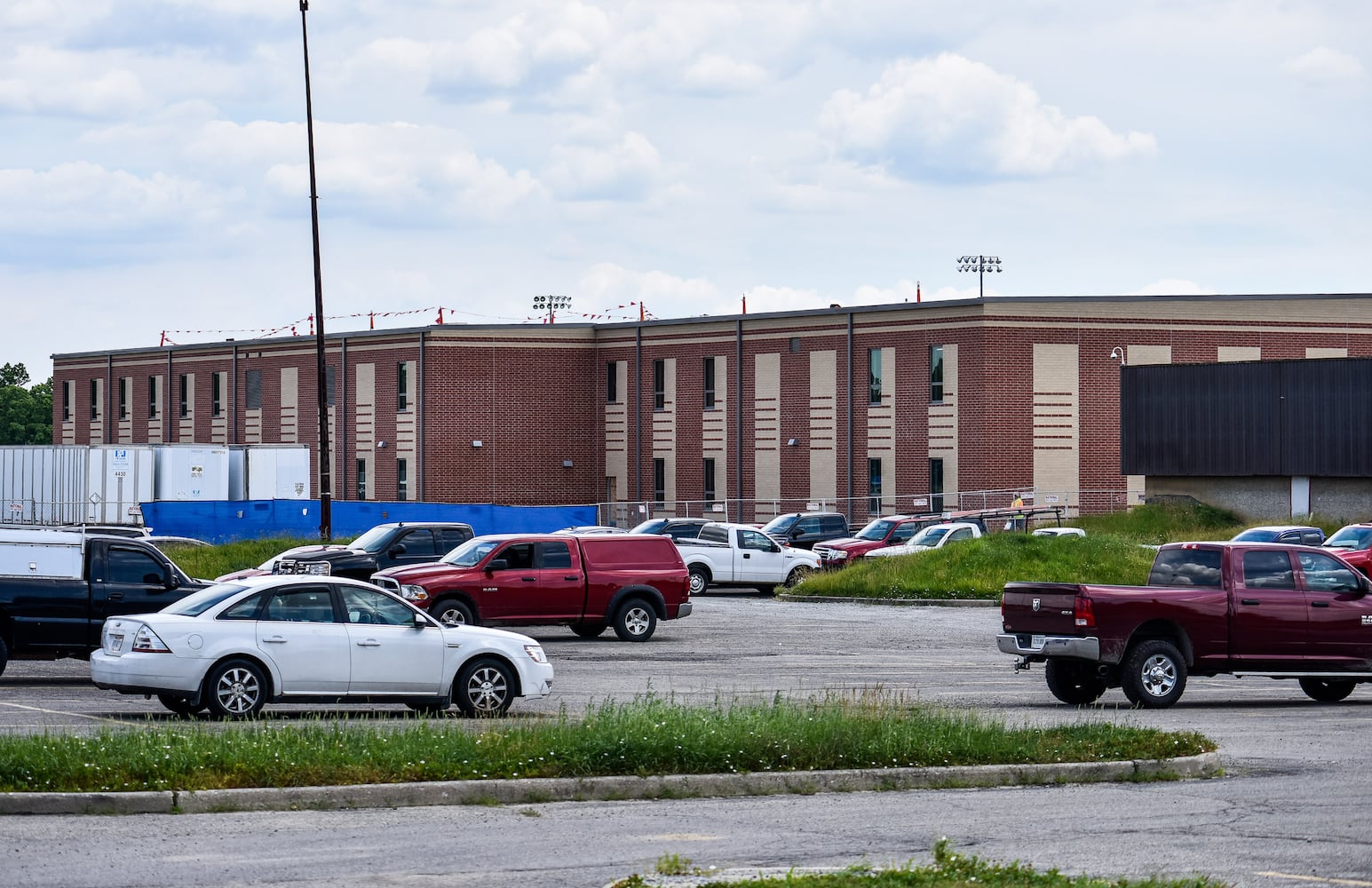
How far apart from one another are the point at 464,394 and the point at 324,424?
103 feet

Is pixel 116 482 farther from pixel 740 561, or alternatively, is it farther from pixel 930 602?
pixel 930 602

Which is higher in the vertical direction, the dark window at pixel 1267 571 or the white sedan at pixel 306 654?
the dark window at pixel 1267 571

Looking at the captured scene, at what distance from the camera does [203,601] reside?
60.3ft

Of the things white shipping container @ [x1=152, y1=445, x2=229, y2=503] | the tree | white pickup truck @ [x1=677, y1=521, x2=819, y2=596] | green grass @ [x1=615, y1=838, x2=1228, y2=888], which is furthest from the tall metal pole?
the tree

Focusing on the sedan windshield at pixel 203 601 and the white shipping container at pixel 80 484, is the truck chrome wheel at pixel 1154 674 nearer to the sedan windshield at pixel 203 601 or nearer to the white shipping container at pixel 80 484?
the sedan windshield at pixel 203 601

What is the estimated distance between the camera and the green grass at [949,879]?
9.62 meters

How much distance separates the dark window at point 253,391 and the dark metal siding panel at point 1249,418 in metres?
39.0

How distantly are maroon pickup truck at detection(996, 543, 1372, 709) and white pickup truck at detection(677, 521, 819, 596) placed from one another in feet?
73.2

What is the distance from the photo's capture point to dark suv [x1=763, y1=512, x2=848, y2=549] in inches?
1988

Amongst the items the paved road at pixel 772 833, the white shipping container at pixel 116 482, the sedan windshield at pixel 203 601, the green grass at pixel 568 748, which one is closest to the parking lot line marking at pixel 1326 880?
the paved road at pixel 772 833

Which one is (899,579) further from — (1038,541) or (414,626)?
(414,626)

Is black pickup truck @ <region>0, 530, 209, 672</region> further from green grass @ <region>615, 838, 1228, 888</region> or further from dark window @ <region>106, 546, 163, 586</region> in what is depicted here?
green grass @ <region>615, 838, 1228, 888</region>

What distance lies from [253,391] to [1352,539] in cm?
5361

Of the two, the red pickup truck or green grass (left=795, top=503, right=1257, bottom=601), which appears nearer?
the red pickup truck
